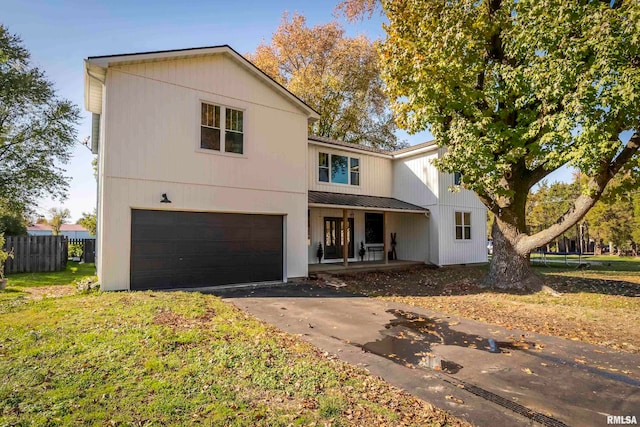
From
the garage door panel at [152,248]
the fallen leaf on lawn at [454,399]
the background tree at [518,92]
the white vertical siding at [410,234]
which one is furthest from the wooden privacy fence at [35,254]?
the fallen leaf on lawn at [454,399]

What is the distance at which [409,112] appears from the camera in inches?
464

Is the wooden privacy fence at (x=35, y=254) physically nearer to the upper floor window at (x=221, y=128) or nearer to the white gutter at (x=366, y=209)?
the upper floor window at (x=221, y=128)

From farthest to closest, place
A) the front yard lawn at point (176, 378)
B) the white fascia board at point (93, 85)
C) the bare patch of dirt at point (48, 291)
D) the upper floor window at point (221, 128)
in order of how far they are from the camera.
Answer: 1. the upper floor window at point (221, 128)
2. the white fascia board at point (93, 85)
3. the bare patch of dirt at point (48, 291)
4. the front yard lawn at point (176, 378)

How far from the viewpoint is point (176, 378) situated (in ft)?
13.3

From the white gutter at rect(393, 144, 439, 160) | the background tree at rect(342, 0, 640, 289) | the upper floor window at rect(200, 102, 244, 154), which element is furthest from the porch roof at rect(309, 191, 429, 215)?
the background tree at rect(342, 0, 640, 289)

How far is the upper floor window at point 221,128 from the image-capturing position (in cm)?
1052

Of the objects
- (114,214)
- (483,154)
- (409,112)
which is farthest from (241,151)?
(483,154)

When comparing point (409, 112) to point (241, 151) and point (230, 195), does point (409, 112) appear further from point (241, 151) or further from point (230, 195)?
point (230, 195)

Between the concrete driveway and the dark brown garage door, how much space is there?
8.50 ft

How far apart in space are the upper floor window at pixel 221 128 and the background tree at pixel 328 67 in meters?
15.1

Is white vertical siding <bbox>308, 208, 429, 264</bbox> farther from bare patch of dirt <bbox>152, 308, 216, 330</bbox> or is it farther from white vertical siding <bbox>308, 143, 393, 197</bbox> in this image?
bare patch of dirt <bbox>152, 308, 216, 330</bbox>

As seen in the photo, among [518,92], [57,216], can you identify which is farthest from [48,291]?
[57,216]

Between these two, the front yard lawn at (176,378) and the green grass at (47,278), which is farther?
the green grass at (47,278)

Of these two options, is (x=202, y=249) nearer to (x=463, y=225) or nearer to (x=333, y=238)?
(x=333, y=238)
